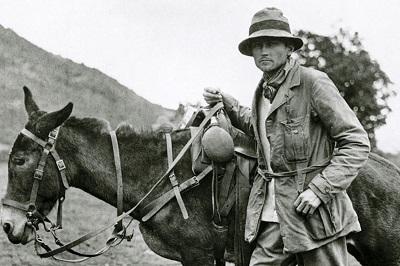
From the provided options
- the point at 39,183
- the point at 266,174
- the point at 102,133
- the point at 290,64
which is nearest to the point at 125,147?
the point at 102,133

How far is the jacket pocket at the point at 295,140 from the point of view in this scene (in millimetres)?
3695

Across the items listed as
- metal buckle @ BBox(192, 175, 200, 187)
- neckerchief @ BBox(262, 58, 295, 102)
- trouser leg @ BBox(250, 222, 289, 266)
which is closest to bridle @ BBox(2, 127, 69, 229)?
metal buckle @ BBox(192, 175, 200, 187)

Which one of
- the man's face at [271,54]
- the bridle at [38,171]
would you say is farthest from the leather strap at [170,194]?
the man's face at [271,54]

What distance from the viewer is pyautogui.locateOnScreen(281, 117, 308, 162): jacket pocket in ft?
12.1

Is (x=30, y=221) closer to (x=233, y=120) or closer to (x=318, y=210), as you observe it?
(x=233, y=120)

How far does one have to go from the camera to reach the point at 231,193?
4.67 metres

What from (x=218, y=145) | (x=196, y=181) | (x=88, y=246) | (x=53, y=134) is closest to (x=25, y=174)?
(x=53, y=134)

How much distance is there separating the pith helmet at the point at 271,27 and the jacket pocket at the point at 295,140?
64 cm

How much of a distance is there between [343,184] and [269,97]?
35.5 inches

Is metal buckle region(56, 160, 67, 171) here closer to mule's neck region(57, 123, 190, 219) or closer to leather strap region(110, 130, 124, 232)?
mule's neck region(57, 123, 190, 219)

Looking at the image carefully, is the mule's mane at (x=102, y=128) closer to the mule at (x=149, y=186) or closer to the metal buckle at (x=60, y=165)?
the mule at (x=149, y=186)

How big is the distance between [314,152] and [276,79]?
617mm

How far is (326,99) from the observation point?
3.61 metres

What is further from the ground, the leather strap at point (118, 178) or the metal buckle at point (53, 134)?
the metal buckle at point (53, 134)
